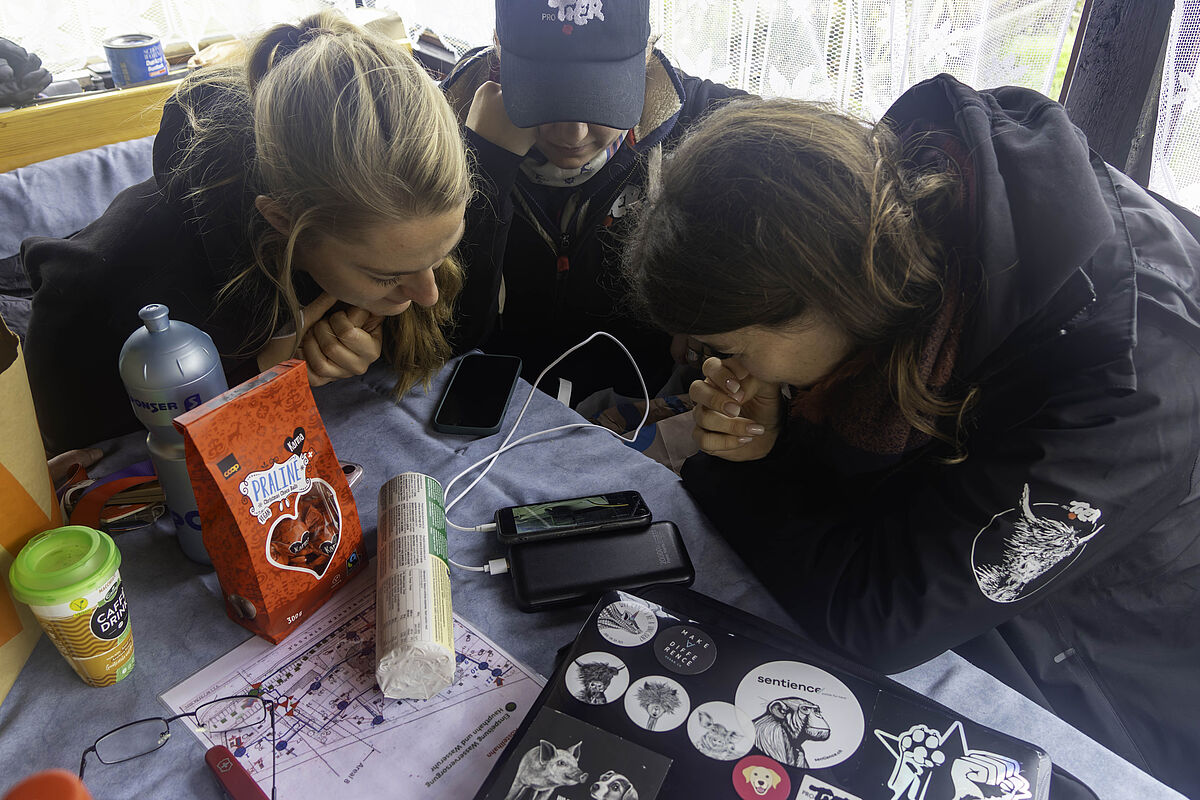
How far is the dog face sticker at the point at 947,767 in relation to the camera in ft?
1.90

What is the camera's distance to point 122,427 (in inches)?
39.6

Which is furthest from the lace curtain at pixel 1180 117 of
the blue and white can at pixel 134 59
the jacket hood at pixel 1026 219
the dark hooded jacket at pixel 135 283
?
the blue and white can at pixel 134 59

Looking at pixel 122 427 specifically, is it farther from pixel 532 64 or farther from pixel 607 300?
pixel 607 300

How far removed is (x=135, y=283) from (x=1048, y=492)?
1144 millimetres

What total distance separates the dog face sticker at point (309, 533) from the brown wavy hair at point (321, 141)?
0.36 metres

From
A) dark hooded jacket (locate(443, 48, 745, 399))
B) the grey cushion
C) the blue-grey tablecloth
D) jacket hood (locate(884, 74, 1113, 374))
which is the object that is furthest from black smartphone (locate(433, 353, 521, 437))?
the grey cushion

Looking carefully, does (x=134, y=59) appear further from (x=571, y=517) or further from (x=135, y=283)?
(x=571, y=517)

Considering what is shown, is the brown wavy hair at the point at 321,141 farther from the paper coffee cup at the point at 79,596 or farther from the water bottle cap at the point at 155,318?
the paper coffee cup at the point at 79,596

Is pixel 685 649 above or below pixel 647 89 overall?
below

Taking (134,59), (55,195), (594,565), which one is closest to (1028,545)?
(594,565)

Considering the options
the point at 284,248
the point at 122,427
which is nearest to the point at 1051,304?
the point at 284,248

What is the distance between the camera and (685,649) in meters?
0.68

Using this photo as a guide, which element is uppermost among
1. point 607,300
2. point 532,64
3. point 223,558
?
point 532,64

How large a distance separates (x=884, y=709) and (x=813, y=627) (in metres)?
0.13
